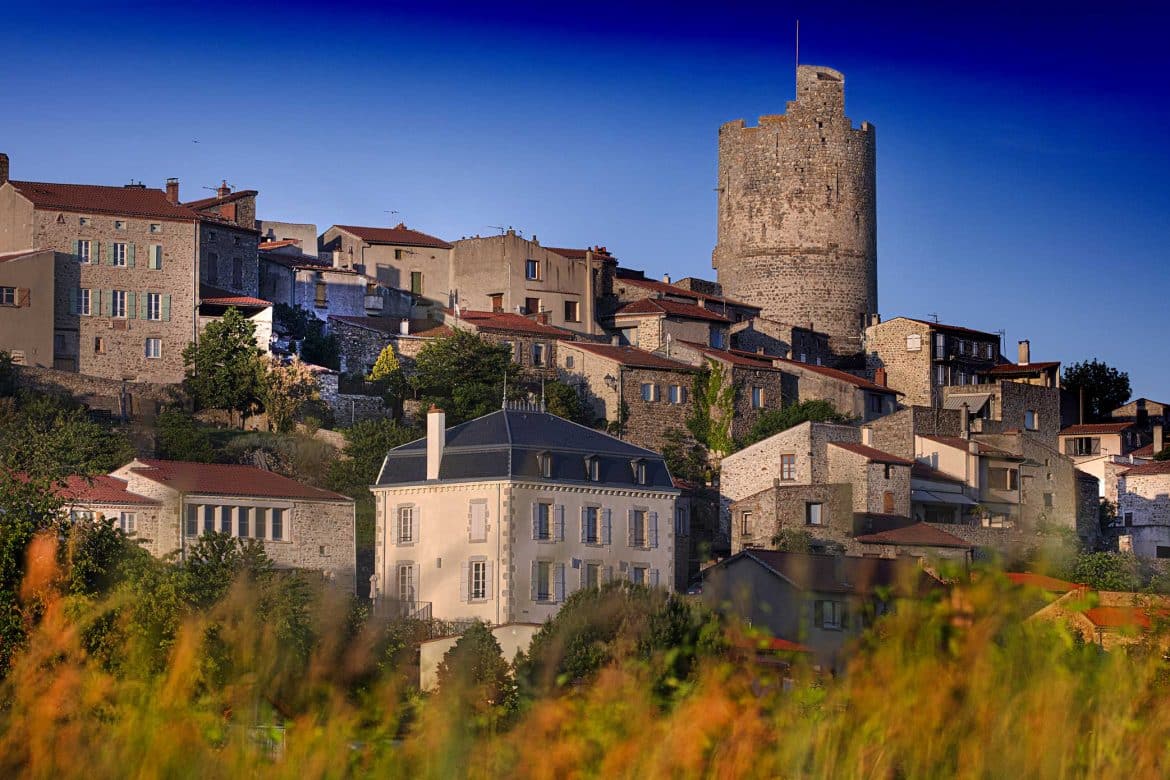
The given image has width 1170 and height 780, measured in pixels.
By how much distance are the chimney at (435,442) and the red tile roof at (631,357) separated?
46.6ft

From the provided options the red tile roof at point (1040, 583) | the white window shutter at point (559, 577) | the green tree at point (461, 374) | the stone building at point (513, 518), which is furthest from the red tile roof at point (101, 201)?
the red tile roof at point (1040, 583)

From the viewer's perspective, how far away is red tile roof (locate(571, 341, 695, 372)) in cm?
5712

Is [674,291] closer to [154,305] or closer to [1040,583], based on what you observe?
[154,305]

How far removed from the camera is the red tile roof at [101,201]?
54.8m

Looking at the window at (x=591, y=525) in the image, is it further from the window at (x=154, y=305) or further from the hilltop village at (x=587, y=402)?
the window at (x=154, y=305)

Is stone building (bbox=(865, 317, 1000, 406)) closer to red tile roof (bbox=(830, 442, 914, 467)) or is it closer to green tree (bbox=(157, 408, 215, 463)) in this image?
red tile roof (bbox=(830, 442, 914, 467))

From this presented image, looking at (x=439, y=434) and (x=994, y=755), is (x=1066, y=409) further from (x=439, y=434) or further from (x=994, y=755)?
(x=994, y=755)

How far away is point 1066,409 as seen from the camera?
73.2 meters

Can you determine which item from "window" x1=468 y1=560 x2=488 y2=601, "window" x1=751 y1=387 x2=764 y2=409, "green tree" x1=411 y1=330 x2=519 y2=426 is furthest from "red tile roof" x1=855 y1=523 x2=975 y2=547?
"green tree" x1=411 y1=330 x2=519 y2=426

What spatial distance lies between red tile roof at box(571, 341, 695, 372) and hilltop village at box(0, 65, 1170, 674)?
16 cm

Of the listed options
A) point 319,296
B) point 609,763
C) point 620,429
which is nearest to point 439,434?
point 620,429

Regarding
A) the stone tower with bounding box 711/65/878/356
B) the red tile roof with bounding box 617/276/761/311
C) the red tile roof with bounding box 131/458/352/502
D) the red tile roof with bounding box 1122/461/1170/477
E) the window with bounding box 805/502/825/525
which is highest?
the stone tower with bounding box 711/65/878/356

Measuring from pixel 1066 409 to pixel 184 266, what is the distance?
36.3m

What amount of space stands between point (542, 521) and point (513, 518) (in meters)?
0.94
